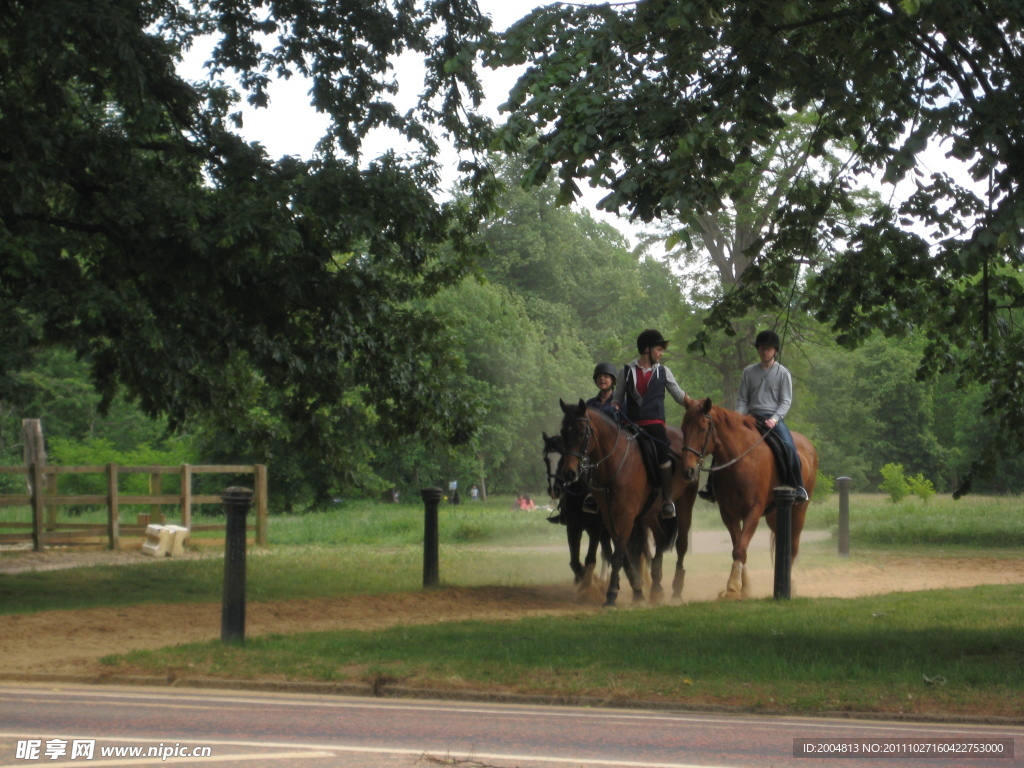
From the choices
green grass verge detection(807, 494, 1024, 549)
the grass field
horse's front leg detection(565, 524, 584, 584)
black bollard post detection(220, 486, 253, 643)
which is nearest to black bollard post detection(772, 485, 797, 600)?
the grass field

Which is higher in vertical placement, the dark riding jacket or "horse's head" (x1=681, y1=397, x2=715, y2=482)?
the dark riding jacket

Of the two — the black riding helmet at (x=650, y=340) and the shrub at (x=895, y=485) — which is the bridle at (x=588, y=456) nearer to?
the black riding helmet at (x=650, y=340)

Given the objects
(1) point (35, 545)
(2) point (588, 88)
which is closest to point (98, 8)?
(2) point (588, 88)

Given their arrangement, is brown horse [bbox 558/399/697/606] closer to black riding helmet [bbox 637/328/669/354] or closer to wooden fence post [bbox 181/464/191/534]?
black riding helmet [bbox 637/328/669/354]

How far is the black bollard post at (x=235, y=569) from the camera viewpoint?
984 cm

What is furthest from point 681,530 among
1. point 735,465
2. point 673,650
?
point 673,650

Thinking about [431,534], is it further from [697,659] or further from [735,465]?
[697,659]

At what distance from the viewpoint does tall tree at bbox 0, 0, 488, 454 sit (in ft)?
42.0

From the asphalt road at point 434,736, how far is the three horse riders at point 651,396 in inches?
238

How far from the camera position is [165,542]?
22141 millimetres

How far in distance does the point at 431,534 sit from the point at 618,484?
3.09 metres

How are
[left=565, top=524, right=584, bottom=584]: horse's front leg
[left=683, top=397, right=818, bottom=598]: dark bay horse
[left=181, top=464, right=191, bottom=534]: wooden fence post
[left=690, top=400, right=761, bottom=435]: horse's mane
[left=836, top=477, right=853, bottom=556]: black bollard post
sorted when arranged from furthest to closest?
1. [left=181, top=464, right=191, bottom=534]: wooden fence post
2. [left=836, top=477, right=853, bottom=556]: black bollard post
3. [left=565, top=524, right=584, bottom=584]: horse's front leg
4. [left=690, top=400, right=761, bottom=435]: horse's mane
5. [left=683, top=397, right=818, bottom=598]: dark bay horse

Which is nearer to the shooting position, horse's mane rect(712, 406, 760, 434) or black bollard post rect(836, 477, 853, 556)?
horse's mane rect(712, 406, 760, 434)

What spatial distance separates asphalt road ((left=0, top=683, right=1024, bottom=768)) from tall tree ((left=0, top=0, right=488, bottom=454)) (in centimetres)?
546
